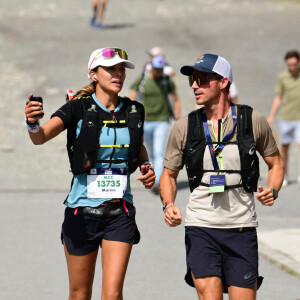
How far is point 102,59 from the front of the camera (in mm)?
6328

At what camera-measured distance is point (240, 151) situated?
19.6 feet

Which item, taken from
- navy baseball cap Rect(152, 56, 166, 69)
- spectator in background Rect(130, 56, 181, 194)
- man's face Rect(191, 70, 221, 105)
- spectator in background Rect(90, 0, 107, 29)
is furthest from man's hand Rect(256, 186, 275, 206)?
spectator in background Rect(90, 0, 107, 29)

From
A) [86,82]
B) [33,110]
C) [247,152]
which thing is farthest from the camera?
[86,82]

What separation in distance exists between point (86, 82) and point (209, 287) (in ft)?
54.6

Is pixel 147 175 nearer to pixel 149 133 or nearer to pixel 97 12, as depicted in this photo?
pixel 149 133

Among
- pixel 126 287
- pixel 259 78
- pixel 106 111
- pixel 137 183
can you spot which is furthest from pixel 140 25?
pixel 106 111

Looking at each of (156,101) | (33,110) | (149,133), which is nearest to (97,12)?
(149,133)

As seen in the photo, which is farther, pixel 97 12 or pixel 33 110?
pixel 97 12

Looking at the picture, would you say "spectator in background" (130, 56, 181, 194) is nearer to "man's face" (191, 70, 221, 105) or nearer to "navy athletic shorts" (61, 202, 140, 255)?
"navy athletic shorts" (61, 202, 140, 255)

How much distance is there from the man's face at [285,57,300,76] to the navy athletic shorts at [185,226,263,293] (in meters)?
7.07

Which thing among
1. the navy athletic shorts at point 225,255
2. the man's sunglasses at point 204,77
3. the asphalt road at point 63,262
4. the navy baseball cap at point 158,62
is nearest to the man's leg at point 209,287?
the navy athletic shorts at point 225,255

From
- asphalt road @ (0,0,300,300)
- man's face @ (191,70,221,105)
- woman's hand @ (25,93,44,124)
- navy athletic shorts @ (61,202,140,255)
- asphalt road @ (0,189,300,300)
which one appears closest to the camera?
woman's hand @ (25,93,44,124)

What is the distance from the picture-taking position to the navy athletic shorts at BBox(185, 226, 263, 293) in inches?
233

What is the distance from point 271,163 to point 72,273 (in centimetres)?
154
